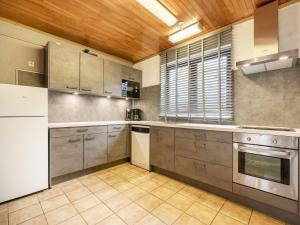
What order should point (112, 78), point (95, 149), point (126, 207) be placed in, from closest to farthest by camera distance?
point (126, 207), point (95, 149), point (112, 78)

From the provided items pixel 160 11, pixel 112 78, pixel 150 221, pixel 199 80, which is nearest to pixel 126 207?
pixel 150 221

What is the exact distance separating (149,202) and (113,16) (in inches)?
105

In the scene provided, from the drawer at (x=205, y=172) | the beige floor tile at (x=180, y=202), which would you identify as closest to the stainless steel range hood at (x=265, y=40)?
the drawer at (x=205, y=172)

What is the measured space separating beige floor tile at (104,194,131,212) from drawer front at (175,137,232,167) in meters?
1.04

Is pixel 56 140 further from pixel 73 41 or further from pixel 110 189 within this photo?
pixel 73 41

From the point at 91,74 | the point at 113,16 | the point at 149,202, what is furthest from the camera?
the point at 91,74

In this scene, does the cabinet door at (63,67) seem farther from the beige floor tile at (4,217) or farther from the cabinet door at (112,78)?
the beige floor tile at (4,217)

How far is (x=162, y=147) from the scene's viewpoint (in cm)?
271

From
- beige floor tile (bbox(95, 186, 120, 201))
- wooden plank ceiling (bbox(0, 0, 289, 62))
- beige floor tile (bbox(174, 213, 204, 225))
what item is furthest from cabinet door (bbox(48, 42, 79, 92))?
beige floor tile (bbox(174, 213, 204, 225))

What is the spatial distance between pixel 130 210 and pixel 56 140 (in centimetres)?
153

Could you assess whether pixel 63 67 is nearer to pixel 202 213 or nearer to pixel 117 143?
pixel 117 143

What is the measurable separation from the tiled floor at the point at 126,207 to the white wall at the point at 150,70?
2.32 meters

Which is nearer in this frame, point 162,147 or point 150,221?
point 150,221

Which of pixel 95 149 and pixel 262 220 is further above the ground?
pixel 95 149
